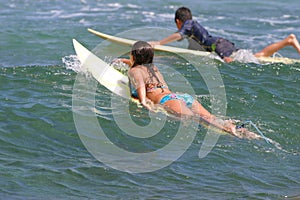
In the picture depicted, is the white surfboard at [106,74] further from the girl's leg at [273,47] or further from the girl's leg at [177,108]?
the girl's leg at [273,47]

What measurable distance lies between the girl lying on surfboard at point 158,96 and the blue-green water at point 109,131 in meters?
Answer: 0.17

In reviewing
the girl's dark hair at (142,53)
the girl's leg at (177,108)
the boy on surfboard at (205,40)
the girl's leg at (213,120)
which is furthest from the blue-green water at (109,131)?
the girl's dark hair at (142,53)

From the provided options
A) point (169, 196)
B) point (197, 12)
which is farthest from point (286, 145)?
point (197, 12)

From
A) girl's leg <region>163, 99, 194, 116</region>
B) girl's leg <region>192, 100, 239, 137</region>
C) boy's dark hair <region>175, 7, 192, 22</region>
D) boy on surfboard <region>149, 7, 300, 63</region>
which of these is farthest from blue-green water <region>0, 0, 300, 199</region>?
boy's dark hair <region>175, 7, 192, 22</region>

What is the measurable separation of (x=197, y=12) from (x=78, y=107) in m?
9.59

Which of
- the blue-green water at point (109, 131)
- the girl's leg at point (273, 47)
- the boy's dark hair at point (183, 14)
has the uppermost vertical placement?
the boy's dark hair at point (183, 14)

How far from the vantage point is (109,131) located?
7414mm

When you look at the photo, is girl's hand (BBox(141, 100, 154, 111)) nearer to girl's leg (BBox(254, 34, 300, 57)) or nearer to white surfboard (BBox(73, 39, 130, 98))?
white surfboard (BBox(73, 39, 130, 98))

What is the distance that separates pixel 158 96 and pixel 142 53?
0.66 meters

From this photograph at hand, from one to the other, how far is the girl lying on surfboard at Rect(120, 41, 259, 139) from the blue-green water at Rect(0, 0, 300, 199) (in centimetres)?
17

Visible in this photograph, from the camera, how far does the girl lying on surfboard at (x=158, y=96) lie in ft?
24.1

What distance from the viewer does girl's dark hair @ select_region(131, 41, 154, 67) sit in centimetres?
805

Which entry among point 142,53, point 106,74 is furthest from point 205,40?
point 142,53

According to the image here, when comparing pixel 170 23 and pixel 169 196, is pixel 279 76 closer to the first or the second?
pixel 169 196
